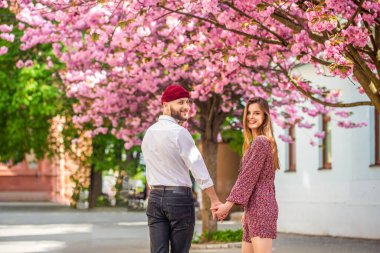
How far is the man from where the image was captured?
790cm

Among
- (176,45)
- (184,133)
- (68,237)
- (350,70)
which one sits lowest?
(68,237)

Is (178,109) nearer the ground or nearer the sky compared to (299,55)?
nearer the ground

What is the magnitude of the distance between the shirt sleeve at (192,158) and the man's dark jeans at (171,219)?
170 millimetres

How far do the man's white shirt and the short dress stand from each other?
267mm

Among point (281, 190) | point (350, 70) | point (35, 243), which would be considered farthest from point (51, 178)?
point (350, 70)

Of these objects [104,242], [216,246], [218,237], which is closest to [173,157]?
[216,246]

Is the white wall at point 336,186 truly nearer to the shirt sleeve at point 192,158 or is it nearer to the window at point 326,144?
the window at point 326,144

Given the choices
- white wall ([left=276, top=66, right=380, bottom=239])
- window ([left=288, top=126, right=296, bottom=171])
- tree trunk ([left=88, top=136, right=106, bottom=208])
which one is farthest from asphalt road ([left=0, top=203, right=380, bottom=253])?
tree trunk ([left=88, top=136, right=106, bottom=208])

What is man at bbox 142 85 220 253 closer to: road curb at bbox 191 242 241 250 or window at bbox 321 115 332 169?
road curb at bbox 191 242 241 250

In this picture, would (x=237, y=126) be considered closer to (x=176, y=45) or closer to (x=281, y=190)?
(x=176, y=45)

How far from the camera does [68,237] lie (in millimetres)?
24609

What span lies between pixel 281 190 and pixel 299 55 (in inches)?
600

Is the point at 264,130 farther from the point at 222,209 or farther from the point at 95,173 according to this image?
the point at 95,173

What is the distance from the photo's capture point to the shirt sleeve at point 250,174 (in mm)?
7832
